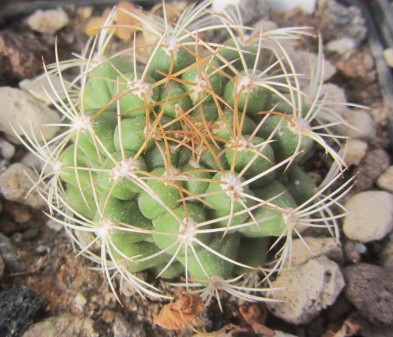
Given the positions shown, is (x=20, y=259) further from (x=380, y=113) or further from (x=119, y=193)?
(x=380, y=113)

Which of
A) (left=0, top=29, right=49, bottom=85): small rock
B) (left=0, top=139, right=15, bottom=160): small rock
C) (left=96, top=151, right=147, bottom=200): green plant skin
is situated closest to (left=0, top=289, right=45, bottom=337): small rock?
(left=96, top=151, right=147, bottom=200): green plant skin

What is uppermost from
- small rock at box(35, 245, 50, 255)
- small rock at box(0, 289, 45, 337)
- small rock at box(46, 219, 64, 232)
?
small rock at box(0, 289, 45, 337)

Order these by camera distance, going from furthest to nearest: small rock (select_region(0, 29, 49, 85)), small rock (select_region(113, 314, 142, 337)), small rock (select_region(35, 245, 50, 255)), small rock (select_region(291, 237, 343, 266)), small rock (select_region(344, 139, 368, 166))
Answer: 1. small rock (select_region(0, 29, 49, 85))
2. small rock (select_region(344, 139, 368, 166))
3. small rock (select_region(35, 245, 50, 255))
4. small rock (select_region(291, 237, 343, 266))
5. small rock (select_region(113, 314, 142, 337))

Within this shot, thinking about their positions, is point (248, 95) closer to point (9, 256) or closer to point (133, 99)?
point (133, 99)

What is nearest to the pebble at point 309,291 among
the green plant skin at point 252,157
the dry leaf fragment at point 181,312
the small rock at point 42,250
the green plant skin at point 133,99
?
the dry leaf fragment at point 181,312

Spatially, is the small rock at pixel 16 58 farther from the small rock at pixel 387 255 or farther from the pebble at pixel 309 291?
the small rock at pixel 387 255

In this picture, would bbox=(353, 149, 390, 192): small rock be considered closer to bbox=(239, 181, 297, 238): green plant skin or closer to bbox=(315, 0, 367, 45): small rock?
bbox=(239, 181, 297, 238): green plant skin
